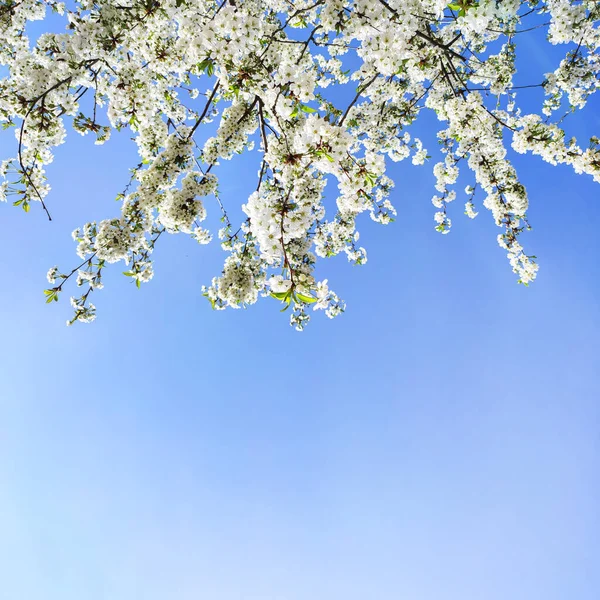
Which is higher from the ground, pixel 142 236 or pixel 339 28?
pixel 339 28

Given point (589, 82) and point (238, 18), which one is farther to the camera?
point (589, 82)

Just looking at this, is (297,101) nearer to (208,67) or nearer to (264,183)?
(208,67)

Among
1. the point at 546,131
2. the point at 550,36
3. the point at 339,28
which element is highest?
the point at 550,36

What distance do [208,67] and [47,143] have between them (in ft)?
9.27

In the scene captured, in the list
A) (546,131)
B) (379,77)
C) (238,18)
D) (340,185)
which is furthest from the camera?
(379,77)

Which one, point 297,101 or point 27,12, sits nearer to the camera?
point 297,101

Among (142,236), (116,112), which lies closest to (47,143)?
(116,112)

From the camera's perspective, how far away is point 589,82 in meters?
7.09

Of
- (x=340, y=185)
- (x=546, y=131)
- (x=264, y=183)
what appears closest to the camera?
(x=340, y=185)

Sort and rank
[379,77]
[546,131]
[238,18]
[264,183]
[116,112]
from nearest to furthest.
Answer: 1. [238,18]
2. [116,112]
3. [546,131]
4. [264,183]
5. [379,77]

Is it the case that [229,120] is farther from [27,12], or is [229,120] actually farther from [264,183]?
[27,12]

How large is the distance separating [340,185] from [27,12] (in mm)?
6166

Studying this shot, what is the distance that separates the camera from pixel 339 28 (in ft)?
14.9

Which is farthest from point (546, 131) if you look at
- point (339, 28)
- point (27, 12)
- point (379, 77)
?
point (27, 12)
